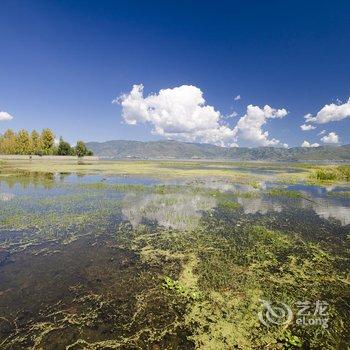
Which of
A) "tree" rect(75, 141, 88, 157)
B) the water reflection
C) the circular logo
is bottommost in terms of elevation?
the circular logo

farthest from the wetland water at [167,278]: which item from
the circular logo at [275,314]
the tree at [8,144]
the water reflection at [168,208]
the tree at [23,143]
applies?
the tree at [8,144]

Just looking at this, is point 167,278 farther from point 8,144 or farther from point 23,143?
point 8,144

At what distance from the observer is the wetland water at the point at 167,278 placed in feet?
26.1

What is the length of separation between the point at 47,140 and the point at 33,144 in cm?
644

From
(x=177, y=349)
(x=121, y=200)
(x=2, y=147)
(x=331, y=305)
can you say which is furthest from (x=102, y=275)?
(x=2, y=147)

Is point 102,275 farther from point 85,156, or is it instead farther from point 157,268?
point 85,156

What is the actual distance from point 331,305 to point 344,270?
3.67 meters

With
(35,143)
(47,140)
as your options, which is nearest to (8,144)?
(35,143)

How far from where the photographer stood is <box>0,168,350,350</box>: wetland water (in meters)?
7.96

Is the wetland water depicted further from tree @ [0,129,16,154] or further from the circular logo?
tree @ [0,129,16,154]

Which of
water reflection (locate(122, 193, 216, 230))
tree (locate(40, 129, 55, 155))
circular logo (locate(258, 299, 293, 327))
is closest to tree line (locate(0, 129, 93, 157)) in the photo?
tree (locate(40, 129, 55, 155))

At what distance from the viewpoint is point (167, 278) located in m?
11.0

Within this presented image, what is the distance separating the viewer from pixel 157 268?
12281 mm

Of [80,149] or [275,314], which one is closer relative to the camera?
[275,314]
